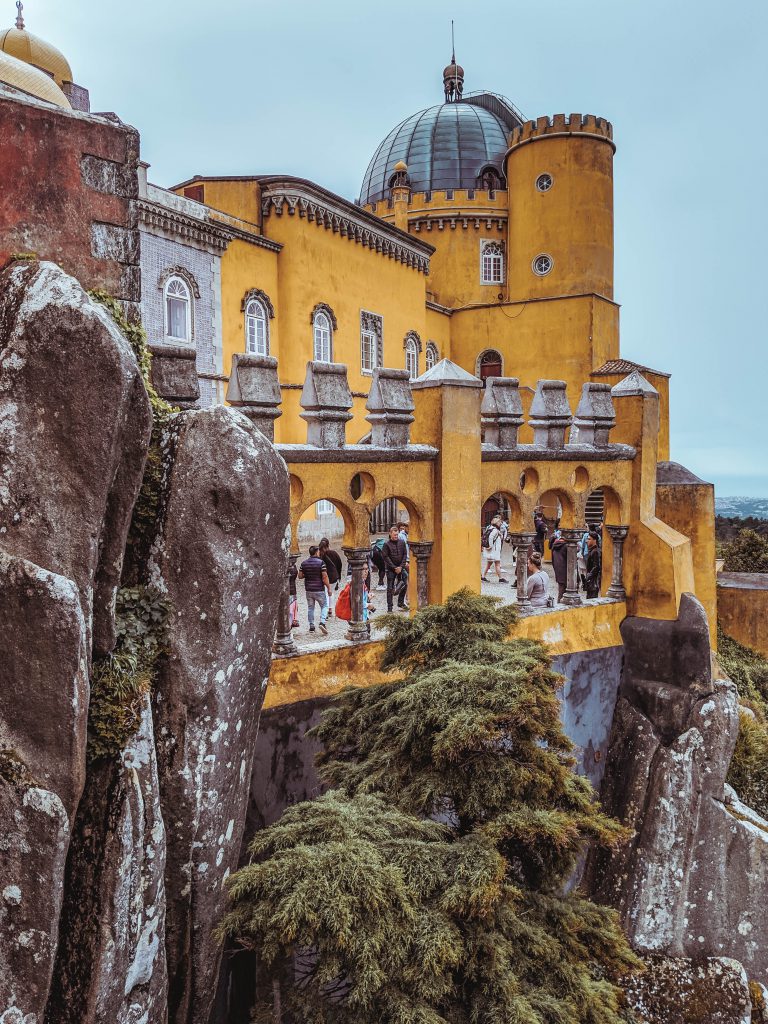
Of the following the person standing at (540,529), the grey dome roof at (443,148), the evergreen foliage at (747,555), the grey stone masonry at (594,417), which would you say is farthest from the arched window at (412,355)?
the grey stone masonry at (594,417)

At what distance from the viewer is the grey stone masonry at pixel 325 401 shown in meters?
6.27

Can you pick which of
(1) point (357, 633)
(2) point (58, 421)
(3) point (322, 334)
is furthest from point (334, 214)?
(2) point (58, 421)

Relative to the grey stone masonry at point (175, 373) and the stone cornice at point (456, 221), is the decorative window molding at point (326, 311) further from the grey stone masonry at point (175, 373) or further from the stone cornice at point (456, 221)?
the grey stone masonry at point (175, 373)

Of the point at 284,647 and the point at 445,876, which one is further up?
the point at 284,647

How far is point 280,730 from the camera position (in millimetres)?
5996

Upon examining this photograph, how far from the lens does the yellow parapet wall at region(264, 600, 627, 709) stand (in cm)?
612

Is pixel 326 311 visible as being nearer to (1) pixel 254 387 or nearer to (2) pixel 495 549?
(2) pixel 495 549

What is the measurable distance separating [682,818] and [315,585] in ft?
16.4

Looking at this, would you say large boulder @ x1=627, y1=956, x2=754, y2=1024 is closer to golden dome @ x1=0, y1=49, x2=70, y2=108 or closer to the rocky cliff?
the rocky cliff

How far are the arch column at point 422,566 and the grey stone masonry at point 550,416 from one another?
1999 millimetres

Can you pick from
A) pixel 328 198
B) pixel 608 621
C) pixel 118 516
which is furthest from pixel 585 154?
pixel 118 516

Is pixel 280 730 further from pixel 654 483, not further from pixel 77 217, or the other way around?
pixel 654 483

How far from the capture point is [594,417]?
345 inches

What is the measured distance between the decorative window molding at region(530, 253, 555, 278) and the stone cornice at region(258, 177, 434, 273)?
15.3 feet
